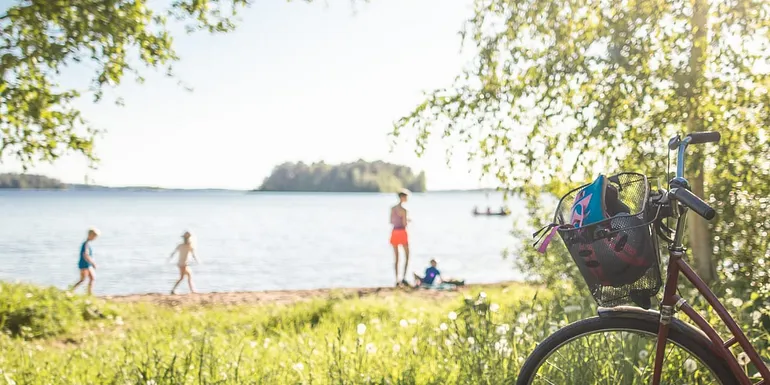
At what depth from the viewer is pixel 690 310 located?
8.89 feet

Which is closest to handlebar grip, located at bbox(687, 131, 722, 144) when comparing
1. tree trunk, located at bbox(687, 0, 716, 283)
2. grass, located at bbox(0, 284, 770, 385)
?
grass, located at bbox(0, 284, 770, 385)

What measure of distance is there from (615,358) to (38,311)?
7908 mm

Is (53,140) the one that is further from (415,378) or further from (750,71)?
(750,71)

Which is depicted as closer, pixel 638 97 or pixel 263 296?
pixel 638 97

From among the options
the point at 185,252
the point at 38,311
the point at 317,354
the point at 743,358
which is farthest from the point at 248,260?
the point at 743,358

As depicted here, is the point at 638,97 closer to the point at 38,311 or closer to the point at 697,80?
the point at 697,80

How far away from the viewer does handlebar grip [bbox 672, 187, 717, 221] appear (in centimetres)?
239

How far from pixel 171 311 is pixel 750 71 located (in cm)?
913

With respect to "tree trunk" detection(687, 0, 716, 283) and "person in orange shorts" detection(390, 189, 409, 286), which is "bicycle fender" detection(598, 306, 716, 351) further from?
"person in orange shorts" detection(390, 189, 409, 286)

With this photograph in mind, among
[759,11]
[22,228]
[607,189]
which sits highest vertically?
[759,11]

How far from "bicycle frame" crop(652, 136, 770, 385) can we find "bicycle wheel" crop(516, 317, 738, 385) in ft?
0.12

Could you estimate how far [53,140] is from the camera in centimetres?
827

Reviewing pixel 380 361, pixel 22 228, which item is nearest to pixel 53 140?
pixel 380 361

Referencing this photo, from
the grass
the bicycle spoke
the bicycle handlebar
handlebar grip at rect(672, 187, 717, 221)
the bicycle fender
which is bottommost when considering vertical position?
the grass
